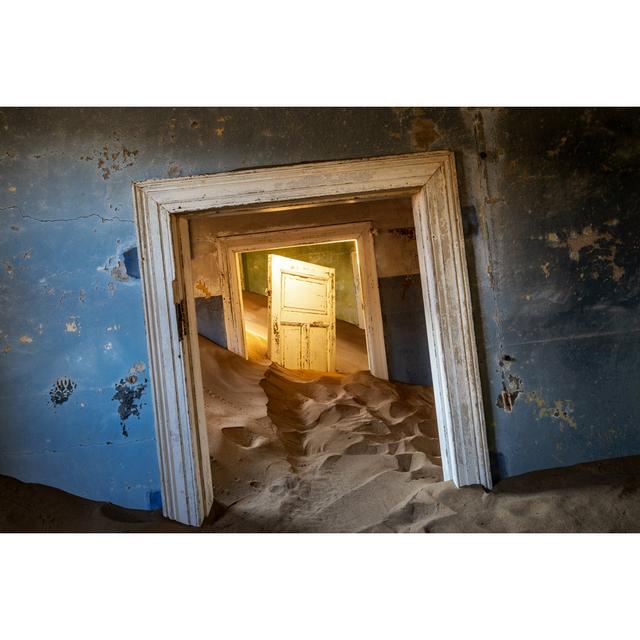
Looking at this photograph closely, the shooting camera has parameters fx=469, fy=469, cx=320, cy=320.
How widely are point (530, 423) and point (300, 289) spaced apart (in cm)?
485

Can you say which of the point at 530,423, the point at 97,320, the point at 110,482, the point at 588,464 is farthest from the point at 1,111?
the point at 588,464

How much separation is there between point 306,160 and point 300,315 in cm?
464

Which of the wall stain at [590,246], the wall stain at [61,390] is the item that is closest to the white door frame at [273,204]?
the wall stain at [61,390]

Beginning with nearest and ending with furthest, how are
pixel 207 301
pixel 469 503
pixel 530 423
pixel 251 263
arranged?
pixel 469 503 → pixel 530 423 → pixel 207 301 → pixel 251 263

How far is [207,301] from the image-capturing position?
5.68m

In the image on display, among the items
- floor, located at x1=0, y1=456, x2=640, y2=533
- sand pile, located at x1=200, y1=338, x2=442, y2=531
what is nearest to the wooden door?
sand pile, located at x1=200, y1=338, x2=442, y2=531

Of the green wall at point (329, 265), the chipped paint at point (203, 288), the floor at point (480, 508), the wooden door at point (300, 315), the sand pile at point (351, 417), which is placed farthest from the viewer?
the green wall at point (329, 265)

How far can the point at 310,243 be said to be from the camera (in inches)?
218

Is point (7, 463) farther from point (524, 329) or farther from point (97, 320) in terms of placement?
point (524, 329)

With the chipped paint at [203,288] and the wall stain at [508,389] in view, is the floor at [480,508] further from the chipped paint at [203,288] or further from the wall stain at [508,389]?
the chipped paint at [203,288]

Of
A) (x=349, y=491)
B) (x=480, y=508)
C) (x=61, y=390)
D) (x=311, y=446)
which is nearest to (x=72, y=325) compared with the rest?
(x=61, y=390)

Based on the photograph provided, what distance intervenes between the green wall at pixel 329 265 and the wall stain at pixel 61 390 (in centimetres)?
825

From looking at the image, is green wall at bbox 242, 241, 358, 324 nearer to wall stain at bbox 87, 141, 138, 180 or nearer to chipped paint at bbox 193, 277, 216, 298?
chipped paint at bbox 193, 277, 216, 298

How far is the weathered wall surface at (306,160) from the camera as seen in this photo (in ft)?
8.11
